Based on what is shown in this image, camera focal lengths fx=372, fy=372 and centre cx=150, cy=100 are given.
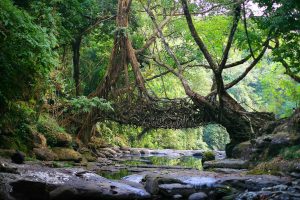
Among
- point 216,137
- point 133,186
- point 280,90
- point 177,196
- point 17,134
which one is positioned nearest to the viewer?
point 177,196

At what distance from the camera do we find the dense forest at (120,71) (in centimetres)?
649

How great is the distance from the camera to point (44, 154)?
35.3ft

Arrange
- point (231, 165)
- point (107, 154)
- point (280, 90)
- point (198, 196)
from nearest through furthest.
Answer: point (198, 196), point (231, 165), point (107, 154), point (280, 90)

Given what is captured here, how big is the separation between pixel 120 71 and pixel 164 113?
2.60 m

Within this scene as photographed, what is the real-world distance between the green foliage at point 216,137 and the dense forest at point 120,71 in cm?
1657

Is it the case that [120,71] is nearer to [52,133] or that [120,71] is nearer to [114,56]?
[114,56]

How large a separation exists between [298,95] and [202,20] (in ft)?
21.2

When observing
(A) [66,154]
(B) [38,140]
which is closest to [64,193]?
(B) [38,140]

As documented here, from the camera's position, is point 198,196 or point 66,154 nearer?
point 198,196

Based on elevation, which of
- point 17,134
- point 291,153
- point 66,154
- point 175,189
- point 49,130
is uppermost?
point 49,130

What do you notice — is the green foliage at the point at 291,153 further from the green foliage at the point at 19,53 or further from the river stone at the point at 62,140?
the river stone at the point at 62,140

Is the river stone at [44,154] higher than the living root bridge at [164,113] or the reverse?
the reverse

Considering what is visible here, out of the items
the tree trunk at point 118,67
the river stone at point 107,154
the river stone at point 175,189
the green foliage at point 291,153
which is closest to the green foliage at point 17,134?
the river stone at point 175,189

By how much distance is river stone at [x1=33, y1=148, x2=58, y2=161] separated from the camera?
10648 millimetres
